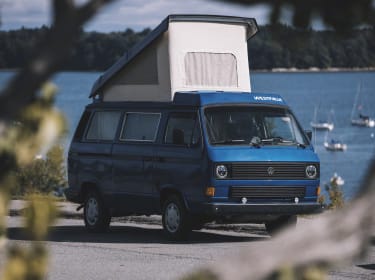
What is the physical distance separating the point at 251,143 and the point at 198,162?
2.48 ft

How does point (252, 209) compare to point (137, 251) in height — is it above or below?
above

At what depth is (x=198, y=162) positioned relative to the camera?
575 inches

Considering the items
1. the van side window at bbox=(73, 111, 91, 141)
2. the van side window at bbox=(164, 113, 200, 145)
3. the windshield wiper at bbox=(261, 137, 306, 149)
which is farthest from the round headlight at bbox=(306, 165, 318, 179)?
the van side window at bbox=(73, 111, 91, 141)

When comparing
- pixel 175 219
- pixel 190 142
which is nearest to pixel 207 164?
pixel 190 142

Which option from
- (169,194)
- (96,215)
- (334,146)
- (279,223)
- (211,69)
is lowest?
(334,146)

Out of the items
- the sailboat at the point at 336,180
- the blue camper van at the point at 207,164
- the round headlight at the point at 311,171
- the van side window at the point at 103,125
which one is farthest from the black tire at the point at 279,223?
the sailboat at the point at 336,180

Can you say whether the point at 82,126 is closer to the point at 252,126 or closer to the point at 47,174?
the point at 252,126

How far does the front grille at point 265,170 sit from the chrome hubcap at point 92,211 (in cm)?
272

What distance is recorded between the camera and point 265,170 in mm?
14609

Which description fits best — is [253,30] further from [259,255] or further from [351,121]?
[351,121]

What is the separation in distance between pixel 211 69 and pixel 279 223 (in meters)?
2.57

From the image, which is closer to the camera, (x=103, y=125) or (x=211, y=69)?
(x=211, y=69)

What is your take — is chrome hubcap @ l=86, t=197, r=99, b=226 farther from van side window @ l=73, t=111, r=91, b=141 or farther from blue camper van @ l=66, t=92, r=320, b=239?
van side window @ l=73, t=111, r=91, b=141

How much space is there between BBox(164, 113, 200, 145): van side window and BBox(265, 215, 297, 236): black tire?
5.49 ft
